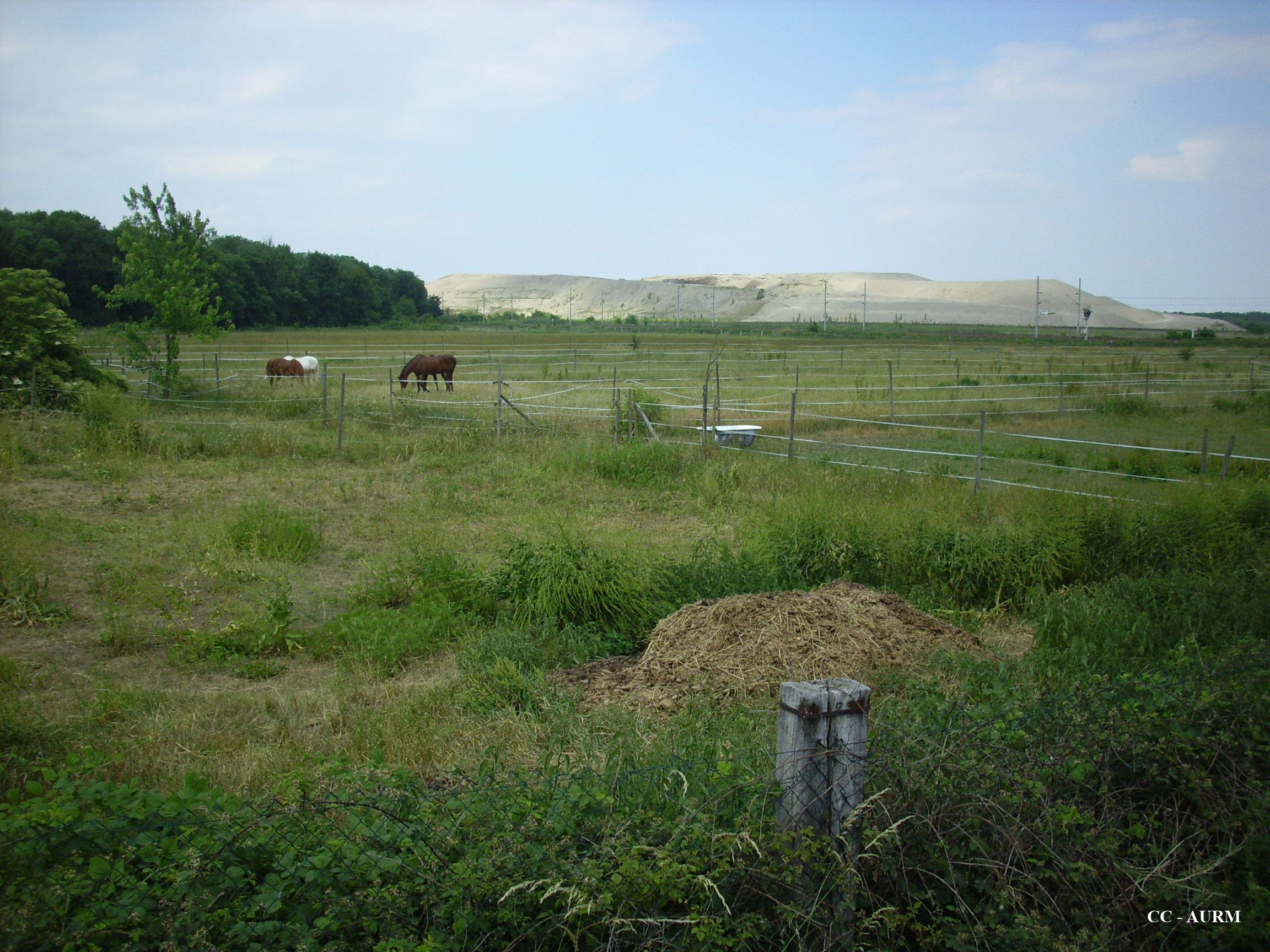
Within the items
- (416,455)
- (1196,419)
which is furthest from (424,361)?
(1196,419)

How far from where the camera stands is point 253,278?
53312 millimetres

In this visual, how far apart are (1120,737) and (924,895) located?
1037mm

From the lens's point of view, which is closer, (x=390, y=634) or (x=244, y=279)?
(x=390, y=634)

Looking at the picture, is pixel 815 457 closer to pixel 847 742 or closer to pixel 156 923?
pixel 847 742

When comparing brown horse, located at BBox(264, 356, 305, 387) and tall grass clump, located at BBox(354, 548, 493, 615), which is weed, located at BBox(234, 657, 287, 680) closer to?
tall grass clump, located at BBox(354, 548, 493, 615)

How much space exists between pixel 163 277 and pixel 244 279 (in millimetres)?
37509

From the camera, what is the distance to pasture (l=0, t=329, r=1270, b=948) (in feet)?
12.3

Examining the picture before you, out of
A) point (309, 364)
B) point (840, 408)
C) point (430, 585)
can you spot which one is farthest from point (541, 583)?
point (309, 364)

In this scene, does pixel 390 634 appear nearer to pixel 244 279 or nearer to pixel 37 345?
pixel 37 345

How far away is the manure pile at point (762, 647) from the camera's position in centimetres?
500

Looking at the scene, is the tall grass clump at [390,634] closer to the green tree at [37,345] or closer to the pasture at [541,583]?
the pasture at [541,583]

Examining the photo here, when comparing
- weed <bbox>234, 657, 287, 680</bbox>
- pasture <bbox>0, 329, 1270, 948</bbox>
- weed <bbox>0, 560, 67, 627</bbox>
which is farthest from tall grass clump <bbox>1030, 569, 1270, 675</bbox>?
weed <bbox>0, 560, 67, 627</bbox>

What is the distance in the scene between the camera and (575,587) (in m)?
6.47

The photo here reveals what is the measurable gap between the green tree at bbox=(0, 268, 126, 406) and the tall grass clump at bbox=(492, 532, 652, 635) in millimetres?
12367
